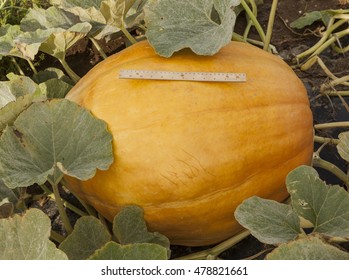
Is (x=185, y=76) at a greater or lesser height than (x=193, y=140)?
greater

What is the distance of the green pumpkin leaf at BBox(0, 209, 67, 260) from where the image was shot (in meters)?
1.21

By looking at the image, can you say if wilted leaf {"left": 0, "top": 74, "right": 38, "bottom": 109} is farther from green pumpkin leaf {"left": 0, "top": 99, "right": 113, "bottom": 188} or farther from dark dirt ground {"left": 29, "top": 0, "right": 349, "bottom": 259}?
dark dirt ground {"left": 29, "top": 0, "right": 349, "bottom": 259}

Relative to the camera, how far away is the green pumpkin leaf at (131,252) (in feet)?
4.00

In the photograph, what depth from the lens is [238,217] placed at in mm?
1296

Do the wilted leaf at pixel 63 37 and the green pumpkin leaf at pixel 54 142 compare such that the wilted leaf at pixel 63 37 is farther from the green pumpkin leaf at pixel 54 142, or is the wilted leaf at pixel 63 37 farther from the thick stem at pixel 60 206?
the thick stem at pixel 60 206

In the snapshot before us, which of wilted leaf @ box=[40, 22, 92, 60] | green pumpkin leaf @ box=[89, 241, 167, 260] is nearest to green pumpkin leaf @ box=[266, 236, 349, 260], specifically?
green pumpkin leaf @ box=[89, 241, 167, 260]

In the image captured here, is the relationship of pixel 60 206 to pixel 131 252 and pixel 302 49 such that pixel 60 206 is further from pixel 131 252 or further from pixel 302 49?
pixel 302 49

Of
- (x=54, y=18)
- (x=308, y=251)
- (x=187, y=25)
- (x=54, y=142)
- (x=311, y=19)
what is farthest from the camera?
(x=311, y=19)

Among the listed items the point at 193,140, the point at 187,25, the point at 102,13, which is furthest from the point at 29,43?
the point at 193,140

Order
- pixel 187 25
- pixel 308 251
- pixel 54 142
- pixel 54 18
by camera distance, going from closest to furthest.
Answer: pixel 308 251 → pixel 54 142 → pixel 187 25 → pixel 54 18

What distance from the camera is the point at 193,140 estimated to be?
4.64 feet

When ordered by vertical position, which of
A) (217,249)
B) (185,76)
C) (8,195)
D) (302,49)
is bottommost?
(217,249)

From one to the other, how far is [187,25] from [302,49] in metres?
0.81
